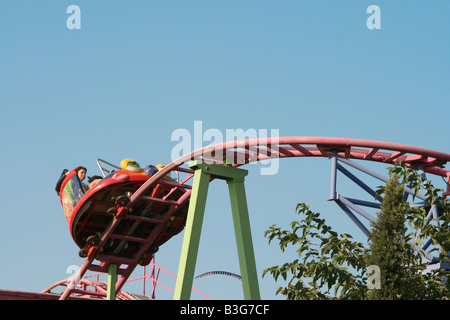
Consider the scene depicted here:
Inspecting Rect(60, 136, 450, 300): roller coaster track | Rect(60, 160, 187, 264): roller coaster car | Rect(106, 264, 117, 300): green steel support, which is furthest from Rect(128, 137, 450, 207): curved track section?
Rect(106, 264, 117, 300): green steel support

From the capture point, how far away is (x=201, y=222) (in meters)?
13.1

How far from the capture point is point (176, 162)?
53.6 ft

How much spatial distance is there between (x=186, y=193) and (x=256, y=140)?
18.2 ft

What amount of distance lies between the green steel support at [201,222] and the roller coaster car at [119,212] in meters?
5.45

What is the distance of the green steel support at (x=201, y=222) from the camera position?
41.9 feet

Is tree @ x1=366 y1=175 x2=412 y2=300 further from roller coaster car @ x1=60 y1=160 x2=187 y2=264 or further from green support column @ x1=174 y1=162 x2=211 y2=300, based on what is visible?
roller coaster car @ x1=60 y1=160 x2=187 y2=264

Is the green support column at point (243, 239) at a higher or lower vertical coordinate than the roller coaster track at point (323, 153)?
lower

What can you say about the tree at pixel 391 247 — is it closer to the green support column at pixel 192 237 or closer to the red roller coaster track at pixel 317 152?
the red roller coaster track at pixel 317 152

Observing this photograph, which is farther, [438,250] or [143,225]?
[143,225]

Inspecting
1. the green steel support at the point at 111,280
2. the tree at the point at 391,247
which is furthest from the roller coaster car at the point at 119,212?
the tree at the point at 391,247

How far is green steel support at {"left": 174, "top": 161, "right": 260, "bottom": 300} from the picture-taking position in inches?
503

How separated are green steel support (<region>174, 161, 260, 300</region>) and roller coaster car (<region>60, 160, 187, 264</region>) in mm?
5448
